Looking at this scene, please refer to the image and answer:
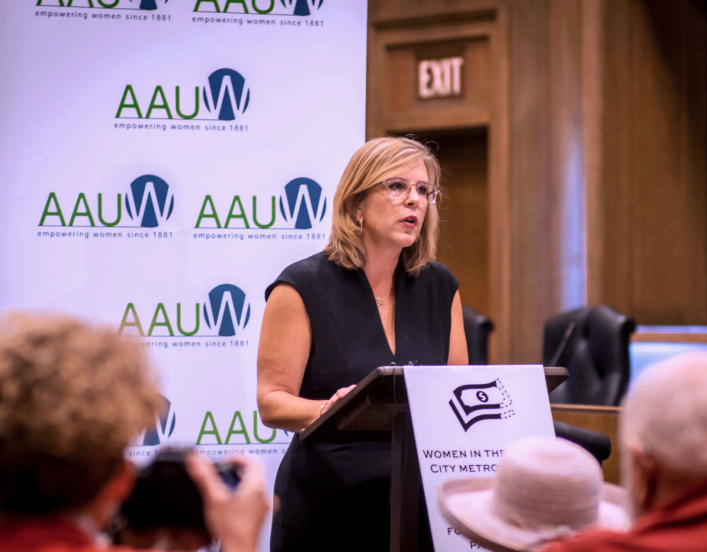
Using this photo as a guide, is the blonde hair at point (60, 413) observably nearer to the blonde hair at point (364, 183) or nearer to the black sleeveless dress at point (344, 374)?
the black sleeveless dress at point (344, 374)

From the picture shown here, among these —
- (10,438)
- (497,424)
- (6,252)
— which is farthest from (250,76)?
(10,438)

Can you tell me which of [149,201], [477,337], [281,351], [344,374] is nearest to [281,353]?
[281,351]

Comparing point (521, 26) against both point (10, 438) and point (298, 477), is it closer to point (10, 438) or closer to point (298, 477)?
point (298, 477)

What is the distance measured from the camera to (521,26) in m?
5.66

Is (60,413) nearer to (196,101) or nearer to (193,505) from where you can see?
(193,505)

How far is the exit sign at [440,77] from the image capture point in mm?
5875

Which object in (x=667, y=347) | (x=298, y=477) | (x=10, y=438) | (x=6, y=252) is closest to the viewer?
(x=10, y=438)

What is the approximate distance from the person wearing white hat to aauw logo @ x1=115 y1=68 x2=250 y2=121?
7.07ft

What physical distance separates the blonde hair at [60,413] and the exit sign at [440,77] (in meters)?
5.43

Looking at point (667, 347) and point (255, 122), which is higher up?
point (255, 122)

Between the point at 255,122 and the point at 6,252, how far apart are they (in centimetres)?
103

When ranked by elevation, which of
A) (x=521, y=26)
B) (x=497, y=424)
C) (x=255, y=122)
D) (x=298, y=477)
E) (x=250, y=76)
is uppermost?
(x=521, y=26)

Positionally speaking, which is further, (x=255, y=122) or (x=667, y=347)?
(x=667, y=347)

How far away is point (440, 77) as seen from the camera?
591cm
